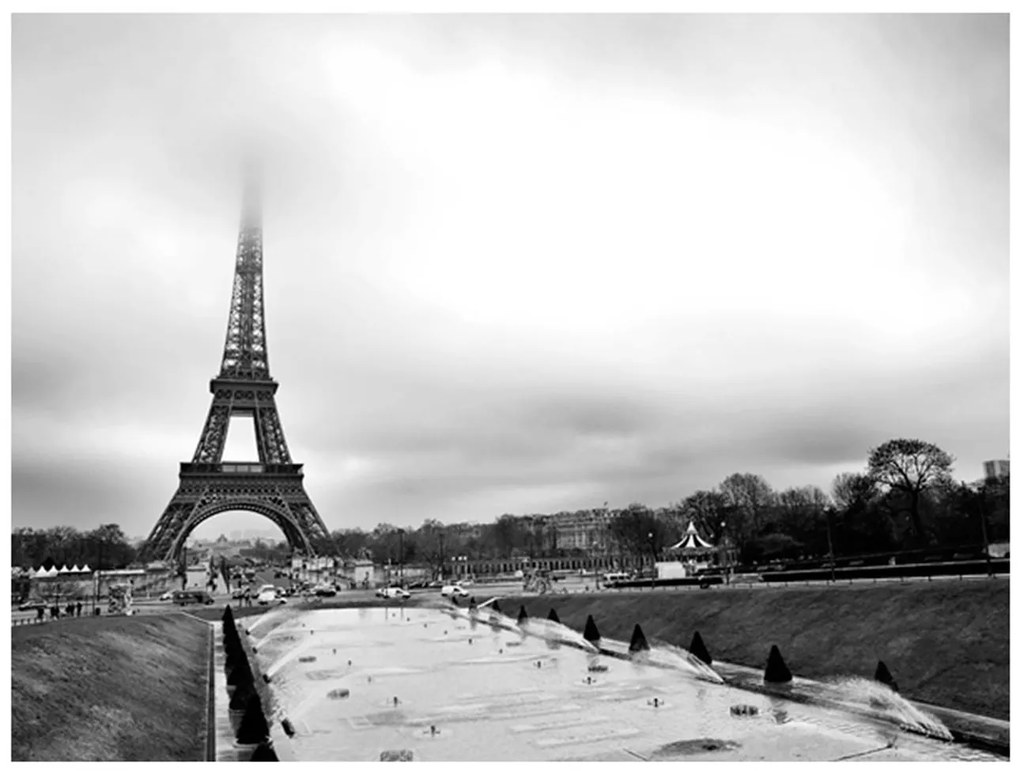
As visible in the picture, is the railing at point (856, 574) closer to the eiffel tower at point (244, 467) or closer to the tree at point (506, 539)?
the eiffel tower at point (244, 467)

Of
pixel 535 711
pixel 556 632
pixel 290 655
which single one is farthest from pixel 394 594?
pixel 535 711

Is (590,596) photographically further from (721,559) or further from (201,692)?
(721,559)

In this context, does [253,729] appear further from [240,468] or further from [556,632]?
[240,468]

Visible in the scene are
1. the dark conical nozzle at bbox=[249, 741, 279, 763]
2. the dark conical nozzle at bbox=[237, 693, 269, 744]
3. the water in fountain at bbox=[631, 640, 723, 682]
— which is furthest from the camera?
the water in fountain at bbox=[631, 640, 723, 682]

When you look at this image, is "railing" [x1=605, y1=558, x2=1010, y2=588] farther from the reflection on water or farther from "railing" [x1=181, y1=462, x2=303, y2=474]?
"railing" [x1=181, y1=462, x2=303, y2=474]

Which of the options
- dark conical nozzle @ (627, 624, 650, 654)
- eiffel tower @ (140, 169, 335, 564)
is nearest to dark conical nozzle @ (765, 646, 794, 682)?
dark conical nozzle @ (627, 624, 650, 654)

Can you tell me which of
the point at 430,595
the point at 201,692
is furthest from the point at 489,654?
the point at 430,595

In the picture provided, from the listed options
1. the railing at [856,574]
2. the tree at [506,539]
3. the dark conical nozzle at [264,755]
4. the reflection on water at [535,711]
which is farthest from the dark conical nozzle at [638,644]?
the tree at [506,539]
